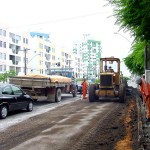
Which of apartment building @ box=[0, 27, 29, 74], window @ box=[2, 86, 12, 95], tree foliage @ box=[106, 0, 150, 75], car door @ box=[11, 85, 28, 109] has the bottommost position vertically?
car door @ box=[11, 85, 28, 109]

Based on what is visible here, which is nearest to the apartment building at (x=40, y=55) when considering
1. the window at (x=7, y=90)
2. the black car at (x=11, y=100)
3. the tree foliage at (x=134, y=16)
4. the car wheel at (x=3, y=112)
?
the black car at (x=11, y=100)

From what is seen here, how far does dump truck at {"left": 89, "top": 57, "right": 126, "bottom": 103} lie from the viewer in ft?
77.4

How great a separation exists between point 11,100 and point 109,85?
9.12 metres

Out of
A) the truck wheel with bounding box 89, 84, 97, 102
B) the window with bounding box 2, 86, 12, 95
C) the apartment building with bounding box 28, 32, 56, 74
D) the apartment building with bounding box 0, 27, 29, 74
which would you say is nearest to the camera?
the window with bounding box 2, 86, 12, 95

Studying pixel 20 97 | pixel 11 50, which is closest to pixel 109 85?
pixel 20 97

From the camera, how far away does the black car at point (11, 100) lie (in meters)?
15.6

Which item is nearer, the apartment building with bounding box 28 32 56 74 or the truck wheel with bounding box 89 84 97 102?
the truck wheel with bounding box 89 84 97 102

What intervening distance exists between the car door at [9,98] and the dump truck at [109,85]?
8.47 meters

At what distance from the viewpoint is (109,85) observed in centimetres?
2392

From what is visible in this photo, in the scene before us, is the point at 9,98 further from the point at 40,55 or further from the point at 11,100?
the point at 40,55

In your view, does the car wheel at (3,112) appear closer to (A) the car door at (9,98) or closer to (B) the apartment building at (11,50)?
(A) the car door at (9,98)

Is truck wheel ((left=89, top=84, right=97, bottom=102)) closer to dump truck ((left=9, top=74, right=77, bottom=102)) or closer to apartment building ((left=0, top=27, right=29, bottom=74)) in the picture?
dump truck ((left=9, top=74, right=77, bottom=102))

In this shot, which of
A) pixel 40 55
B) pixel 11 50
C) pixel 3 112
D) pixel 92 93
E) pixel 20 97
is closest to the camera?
pixel 3 112

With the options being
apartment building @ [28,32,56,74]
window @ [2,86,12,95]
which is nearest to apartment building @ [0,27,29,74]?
apartment building @ [28,32,56,74]
